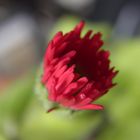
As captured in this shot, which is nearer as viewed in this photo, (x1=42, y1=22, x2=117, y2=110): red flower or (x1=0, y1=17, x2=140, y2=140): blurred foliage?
(x1=42, y1=22, x2=117, y2=110): red flower

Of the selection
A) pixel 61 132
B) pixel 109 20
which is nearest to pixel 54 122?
pixel 61 132

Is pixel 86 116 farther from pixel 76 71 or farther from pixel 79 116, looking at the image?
pixel 76 71

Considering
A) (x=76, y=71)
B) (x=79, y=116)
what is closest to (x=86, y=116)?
(x=79, y=116)

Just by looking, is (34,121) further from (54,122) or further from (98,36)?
(98,36)

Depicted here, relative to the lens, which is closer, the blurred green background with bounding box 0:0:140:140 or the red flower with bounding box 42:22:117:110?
the red flower with bounding box 42:22:117:110
